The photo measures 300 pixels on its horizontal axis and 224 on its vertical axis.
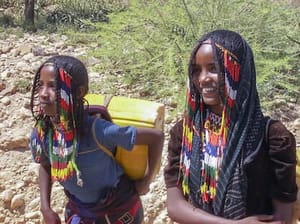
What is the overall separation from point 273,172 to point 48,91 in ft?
2.73

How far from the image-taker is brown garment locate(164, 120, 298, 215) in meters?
1.83

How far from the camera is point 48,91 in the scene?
222 centimetres

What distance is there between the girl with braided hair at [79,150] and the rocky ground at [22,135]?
4.19 feet

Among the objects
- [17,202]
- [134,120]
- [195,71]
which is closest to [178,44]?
[17,202]

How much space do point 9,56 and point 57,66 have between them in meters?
3.62

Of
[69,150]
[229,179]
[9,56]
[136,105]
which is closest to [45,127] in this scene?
[69,150]

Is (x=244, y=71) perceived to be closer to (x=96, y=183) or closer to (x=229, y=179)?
(x=229, y=179)

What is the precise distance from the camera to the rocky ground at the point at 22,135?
3.83 m

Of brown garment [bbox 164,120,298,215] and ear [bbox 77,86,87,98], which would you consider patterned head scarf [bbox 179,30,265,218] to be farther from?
ear [bbox 77,86,87,98]

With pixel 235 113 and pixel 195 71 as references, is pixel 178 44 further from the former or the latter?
pixel 235 113

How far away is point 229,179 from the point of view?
6.14 feet

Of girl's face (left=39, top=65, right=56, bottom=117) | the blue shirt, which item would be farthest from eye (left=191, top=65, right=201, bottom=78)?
girl's face (left=39, top=65, right=56, bottom=117)

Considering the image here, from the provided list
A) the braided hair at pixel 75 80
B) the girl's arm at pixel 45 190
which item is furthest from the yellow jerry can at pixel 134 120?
the girl's arm at pixel 45 190

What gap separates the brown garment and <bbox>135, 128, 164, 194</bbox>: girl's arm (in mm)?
539
